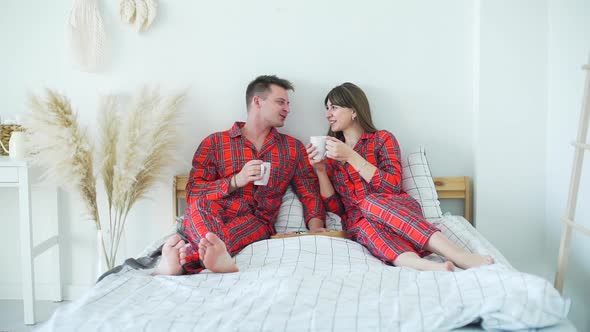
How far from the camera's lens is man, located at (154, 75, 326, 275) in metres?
2.27

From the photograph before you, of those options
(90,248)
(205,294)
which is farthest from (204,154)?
(205,294)

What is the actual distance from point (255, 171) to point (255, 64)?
28.3 inches

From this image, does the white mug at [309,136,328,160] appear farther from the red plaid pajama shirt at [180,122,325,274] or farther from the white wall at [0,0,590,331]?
the white wall at [0,0,590,331]

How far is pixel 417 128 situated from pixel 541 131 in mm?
582

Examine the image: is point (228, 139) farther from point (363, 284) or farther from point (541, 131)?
point (541, 131)

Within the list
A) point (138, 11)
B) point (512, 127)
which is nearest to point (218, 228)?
point (138, 11)

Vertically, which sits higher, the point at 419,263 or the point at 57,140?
the point at 57,140

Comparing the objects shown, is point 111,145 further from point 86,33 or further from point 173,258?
point 173,258

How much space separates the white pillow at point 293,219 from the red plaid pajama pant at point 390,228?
23 cm

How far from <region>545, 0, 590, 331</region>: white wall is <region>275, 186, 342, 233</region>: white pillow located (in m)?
0.99

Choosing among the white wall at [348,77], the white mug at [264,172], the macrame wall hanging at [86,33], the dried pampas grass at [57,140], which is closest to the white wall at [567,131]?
the white wall at [348,77]

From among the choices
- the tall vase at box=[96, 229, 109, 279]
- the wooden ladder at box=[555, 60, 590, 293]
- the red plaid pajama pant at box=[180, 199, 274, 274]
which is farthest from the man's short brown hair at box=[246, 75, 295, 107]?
the wooden ladder at box=[555, 60, 590, 293]

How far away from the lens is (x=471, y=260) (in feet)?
Result: 5.75

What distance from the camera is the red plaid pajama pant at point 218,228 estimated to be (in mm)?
1962
